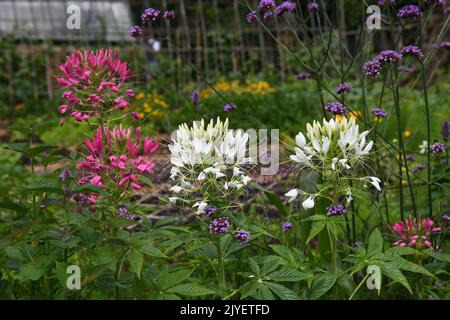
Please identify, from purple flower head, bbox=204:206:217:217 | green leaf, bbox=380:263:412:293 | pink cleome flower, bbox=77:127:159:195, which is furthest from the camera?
pink cleome flower, bbox=77:127:159:195

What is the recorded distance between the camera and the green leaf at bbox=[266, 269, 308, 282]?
1945 mm

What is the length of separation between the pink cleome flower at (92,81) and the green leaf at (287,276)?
70cm

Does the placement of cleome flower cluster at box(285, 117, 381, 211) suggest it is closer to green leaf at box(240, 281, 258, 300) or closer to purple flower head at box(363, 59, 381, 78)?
green leaf at box(240, 281, 258, 300)

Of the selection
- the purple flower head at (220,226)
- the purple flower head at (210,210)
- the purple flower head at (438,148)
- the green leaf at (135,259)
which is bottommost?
the green leaf at (135,259)

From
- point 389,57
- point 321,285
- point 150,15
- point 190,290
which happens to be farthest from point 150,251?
point 389,57

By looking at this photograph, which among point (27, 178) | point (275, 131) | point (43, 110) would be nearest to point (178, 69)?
point (43, 110)

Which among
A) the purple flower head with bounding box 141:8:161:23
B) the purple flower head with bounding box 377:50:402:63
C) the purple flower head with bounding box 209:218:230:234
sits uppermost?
the purple flower head with bounding box 141:8:161:23

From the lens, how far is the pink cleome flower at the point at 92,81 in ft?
6.91

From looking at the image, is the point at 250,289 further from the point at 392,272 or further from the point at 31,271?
the point at 31,271

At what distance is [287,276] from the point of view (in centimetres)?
196

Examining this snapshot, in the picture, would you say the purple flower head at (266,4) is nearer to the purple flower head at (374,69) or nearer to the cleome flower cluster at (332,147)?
the purple flower head at (374,69)

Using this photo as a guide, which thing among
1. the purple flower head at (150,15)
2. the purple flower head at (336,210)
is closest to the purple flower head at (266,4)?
the purple flower head at (150,15)

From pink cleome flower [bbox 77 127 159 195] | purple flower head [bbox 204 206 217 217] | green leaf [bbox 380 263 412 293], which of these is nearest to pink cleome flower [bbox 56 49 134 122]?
pink cleome flower [bbox 77 127 159 195]

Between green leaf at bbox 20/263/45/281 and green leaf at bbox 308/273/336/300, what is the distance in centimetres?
81
